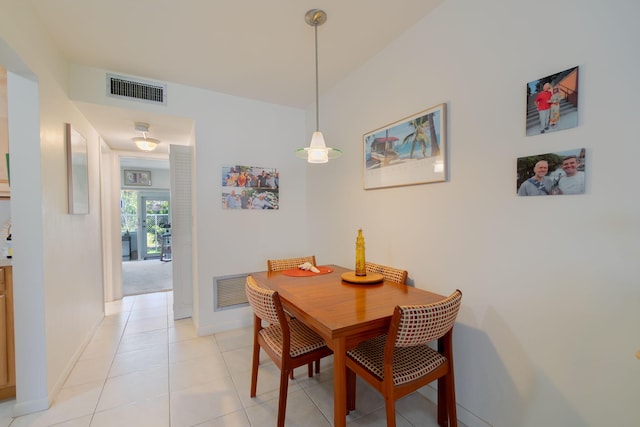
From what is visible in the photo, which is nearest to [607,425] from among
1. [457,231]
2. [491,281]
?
[491,281]

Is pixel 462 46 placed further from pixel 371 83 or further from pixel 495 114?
pixel 371 83

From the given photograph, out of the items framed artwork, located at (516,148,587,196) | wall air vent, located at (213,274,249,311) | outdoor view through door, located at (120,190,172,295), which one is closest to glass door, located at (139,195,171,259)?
outdoor view through door, located at (120,190,172,295)

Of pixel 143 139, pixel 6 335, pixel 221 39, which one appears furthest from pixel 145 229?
pixel 221 39

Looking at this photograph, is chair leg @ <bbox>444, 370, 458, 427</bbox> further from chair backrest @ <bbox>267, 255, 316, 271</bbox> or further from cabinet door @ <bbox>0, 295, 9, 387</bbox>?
cabinet door @ <bbox>0, 295, 9, 387</bbox>

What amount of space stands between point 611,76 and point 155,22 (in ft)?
8.10

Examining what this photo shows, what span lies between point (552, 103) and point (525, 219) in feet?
1.75

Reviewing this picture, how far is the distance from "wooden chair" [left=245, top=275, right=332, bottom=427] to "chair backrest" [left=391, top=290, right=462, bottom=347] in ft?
1.92

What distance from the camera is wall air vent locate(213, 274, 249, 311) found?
Result: 283 cm

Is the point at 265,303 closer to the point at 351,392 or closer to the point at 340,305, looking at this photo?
the point at 340,305

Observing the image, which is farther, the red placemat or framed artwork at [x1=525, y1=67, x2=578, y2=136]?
the red placemat

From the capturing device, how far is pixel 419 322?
3.75ft

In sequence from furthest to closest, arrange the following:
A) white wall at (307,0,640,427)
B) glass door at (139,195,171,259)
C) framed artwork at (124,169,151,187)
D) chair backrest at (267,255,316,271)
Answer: glass door at (139,195,171,259), framed artwork at (124,169,151,187), chair backrest at (267,255,316,271), white wall at (307,0,640,427)

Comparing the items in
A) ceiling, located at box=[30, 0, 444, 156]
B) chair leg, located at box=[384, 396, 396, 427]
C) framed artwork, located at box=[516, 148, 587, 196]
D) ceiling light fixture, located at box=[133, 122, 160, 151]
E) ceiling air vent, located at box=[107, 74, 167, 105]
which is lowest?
chair leg, located at box=[384, 396, 396, 427]

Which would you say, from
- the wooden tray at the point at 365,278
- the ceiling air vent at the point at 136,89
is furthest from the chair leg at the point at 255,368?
the ceiling air vent at the point at 136,89
